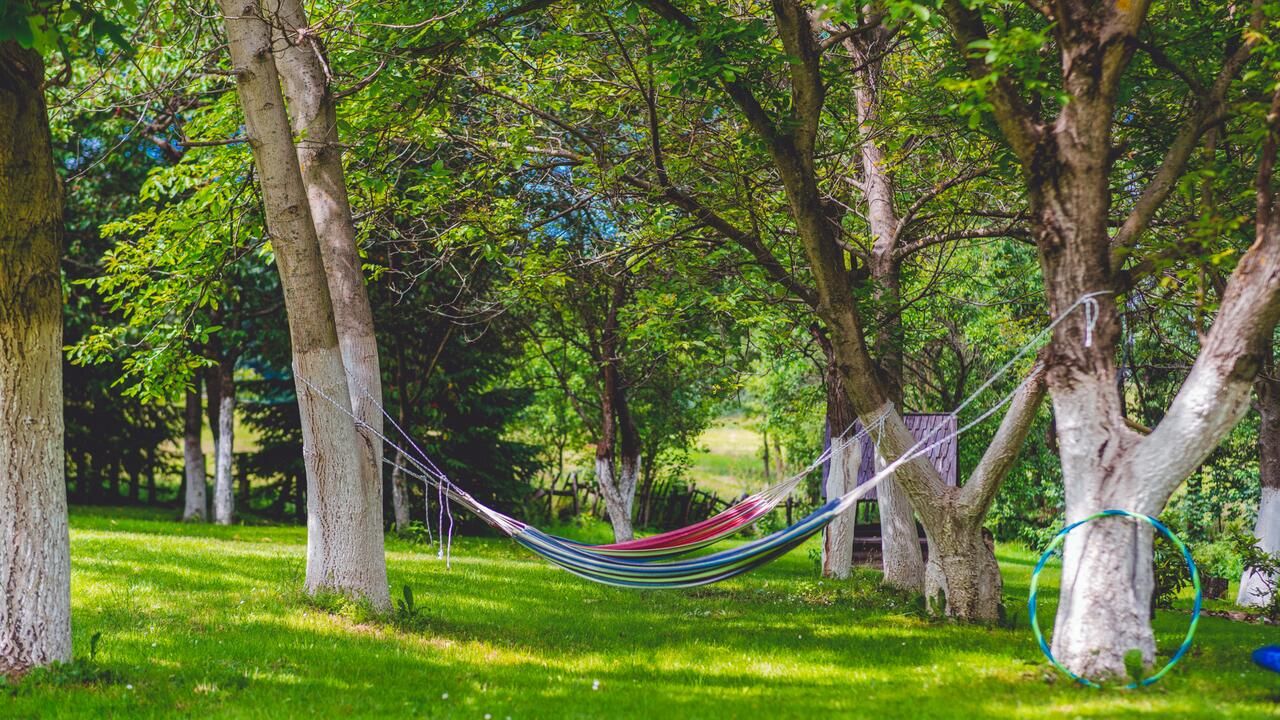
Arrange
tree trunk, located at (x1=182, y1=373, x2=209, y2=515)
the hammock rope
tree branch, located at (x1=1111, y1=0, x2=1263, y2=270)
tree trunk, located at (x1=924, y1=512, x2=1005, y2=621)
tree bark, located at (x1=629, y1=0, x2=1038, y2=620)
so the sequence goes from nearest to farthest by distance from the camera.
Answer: tree branch, located at (x1=1111, y1=0, x2=1263, y2=270), the hammock rope, tree bark, located at (x1=629, y1=0, x2=1038, y2=620), tree trunk, located at (x1=924, y1=512, x2=1005, y2=621), tree trunk, located at (x1=182, y1=373, x2=209, y2=515)

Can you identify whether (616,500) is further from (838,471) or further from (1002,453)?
(1002,453)

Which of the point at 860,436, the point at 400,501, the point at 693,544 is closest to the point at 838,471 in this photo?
the point at 860,436

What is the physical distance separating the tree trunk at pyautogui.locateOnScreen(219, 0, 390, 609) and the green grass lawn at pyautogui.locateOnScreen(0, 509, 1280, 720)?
0.41m

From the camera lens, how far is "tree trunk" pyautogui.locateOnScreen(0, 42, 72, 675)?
5246mm

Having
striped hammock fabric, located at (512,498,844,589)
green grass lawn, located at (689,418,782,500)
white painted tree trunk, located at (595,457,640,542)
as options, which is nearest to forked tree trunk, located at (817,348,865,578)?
striped hammock fabric, located at (512,498,844,589)

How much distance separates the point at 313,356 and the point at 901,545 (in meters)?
6.44

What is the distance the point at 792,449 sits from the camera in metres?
24.7

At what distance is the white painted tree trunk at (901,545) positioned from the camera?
11102 mm

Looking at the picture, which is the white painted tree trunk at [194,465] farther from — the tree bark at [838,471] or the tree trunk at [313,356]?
the tree trunk at [313,356]

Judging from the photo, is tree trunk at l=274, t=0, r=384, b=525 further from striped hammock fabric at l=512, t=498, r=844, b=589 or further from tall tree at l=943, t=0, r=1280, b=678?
tall tree at l=943, t=0, r=1280, b=678

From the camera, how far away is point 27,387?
17.4 ft

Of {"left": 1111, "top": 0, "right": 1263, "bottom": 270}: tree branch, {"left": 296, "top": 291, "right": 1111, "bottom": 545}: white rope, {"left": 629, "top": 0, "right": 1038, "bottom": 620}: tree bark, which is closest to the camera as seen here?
{"left": 296, "top": 291, "right": 1111, "bottom": 545}: white rope

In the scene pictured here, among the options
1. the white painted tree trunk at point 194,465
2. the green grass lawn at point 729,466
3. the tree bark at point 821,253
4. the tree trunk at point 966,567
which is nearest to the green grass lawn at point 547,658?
the tree trunk at point 966,567

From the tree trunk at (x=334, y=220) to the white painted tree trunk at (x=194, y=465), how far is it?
10.8m
